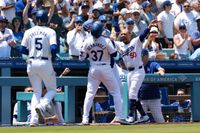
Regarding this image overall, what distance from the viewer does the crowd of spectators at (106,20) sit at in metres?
16.7

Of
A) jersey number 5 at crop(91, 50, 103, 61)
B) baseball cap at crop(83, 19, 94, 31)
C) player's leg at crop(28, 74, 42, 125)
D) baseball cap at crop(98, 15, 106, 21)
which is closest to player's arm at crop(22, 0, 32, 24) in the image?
baseball cap at crop(83, 19, 94, 31)

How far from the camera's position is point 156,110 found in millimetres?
14359

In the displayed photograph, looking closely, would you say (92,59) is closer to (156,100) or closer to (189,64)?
(156,100)

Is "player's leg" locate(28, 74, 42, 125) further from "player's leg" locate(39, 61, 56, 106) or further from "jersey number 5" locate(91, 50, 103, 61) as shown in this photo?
"jersey number 5" locate(91, 50, 103, 61)

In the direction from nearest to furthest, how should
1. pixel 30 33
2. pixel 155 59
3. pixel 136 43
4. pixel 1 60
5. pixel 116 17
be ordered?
pixel 30 33 < pixel 136 43 < pixel 1 60 < pixel 155 59 < pixel 116 17

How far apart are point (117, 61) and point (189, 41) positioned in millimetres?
2744

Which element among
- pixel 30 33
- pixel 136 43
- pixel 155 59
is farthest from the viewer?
pixel 155 59

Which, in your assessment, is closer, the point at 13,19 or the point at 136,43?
the point at 136,43

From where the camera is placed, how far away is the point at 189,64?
55.3 feet

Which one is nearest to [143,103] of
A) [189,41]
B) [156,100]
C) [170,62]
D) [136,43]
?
[156,100]

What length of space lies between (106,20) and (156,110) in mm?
4158

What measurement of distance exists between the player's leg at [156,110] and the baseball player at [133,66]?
0.44 m

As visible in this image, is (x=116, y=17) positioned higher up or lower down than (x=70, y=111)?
higher up

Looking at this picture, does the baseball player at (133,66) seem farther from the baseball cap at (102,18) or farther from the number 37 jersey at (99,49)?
the baseball cap at (102,18)
